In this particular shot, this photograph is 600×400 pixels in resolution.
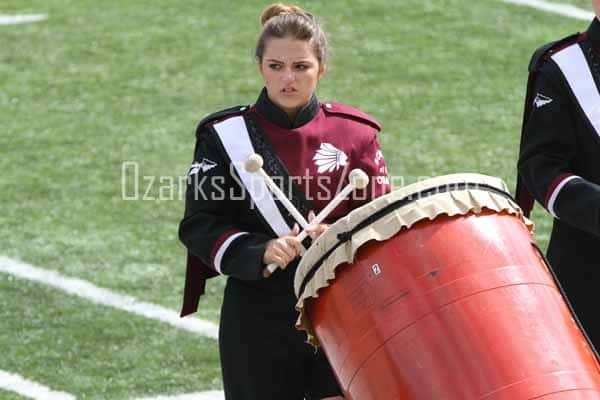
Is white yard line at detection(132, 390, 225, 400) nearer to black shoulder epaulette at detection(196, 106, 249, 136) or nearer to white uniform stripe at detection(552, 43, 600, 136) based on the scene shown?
black shoulder epaulette at detection(196, 106, 249, 136)

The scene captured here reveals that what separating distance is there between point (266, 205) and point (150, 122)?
14.5ft

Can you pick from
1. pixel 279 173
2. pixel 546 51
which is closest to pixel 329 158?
pixel 279 173

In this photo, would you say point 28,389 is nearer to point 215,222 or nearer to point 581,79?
point 215,222

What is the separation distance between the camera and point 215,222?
3.97 m

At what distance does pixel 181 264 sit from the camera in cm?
673

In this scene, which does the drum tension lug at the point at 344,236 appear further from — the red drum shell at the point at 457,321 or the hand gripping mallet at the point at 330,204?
the hand gripping mallet at the point at 330,204

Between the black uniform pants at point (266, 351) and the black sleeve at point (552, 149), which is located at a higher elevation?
the black sleeve at point (552, 149)

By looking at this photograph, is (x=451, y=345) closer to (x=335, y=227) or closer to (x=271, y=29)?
(x=335, y=227)

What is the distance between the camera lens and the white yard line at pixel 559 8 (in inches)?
380

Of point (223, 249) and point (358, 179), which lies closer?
point (358, 179)

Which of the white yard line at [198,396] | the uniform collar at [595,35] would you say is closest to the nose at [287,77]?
the uniform collar at [595,35]

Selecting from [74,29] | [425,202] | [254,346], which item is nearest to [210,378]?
[254,346]

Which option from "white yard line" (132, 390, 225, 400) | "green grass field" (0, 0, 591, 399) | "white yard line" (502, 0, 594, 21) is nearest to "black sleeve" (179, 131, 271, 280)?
"white yard line" (132, 390, 225, 400)

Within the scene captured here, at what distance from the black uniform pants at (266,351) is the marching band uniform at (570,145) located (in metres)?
0.77
